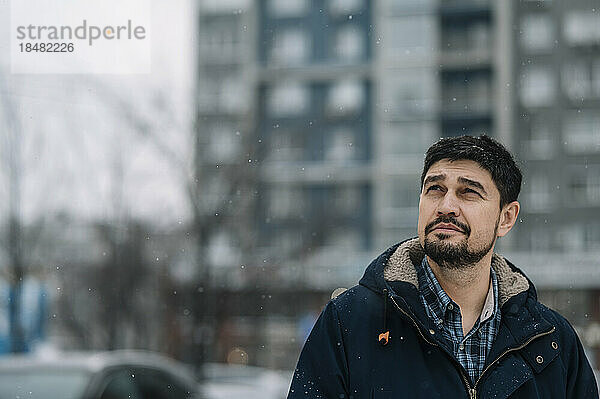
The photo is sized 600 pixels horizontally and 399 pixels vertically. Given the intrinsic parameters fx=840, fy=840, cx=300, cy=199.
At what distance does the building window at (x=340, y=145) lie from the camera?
4.05m

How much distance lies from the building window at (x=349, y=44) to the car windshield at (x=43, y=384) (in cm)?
210

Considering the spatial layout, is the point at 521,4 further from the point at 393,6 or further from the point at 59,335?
the point at 59,335

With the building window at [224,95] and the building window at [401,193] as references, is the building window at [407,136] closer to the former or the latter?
the building window at [401,193]

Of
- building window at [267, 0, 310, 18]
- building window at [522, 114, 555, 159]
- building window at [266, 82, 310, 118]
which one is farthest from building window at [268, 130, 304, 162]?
building window at [522, 114, 555, 159]

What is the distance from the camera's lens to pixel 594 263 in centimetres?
442

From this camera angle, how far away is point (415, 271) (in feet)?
7.45

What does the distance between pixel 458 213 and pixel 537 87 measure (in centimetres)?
208

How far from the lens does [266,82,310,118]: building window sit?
13.8ft

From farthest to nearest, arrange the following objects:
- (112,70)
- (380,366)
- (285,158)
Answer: (285,158), (112,70), (380,366)

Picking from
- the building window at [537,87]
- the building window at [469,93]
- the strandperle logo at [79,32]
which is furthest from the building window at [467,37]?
the strandperle logo at [79,32]

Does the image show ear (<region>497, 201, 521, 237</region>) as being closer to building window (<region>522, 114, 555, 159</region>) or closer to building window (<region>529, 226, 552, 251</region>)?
building window (<region>522, 114, 555, 159</region>)

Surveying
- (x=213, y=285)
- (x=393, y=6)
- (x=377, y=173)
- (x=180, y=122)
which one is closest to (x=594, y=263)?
(x=377, y=173)

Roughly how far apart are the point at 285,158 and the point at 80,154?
1012 mm

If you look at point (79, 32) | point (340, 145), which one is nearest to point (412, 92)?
point (340, 145)
